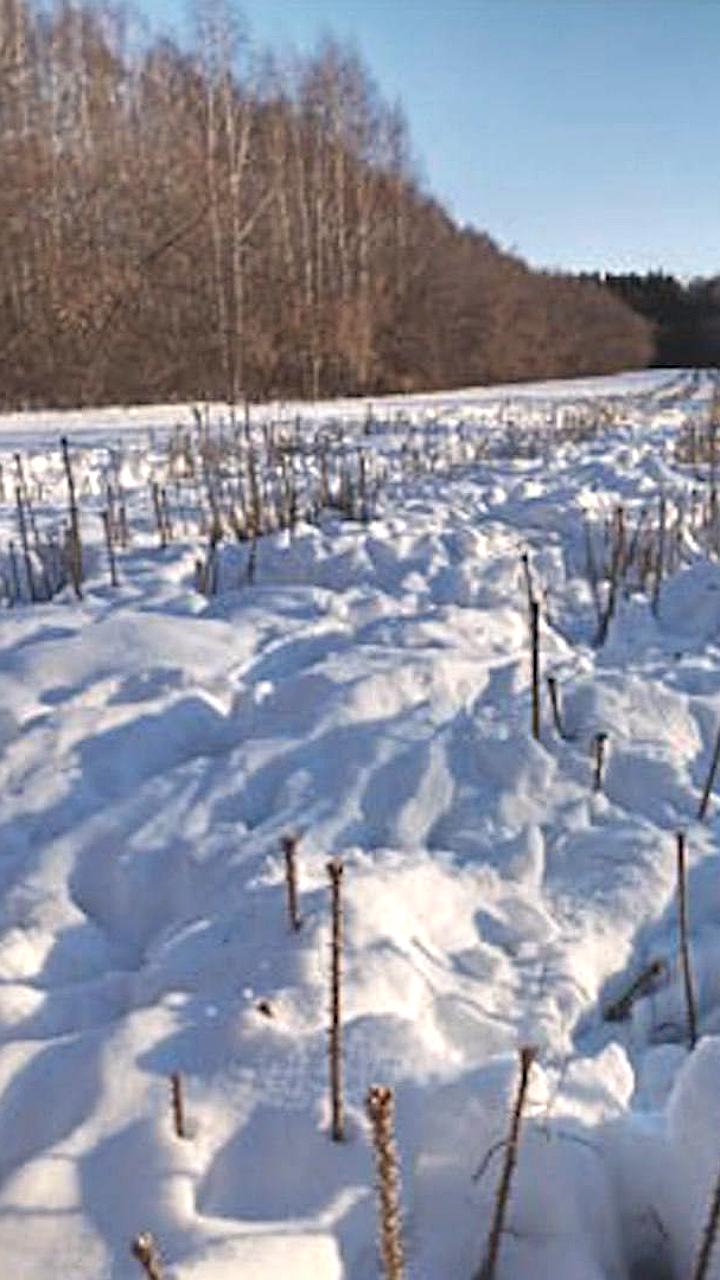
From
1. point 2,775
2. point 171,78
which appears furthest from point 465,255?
point 2,775

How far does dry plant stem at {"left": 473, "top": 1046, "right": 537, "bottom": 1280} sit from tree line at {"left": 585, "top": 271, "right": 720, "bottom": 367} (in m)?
53.8

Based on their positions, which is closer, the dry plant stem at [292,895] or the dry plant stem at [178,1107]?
the dry plant stem at [178,1107]

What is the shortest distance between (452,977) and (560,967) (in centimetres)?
A: 24

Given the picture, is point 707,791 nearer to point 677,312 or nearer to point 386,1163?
point 386,1163

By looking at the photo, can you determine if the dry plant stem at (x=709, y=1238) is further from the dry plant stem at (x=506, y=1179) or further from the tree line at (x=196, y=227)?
the tree line at (x=196, y=227)

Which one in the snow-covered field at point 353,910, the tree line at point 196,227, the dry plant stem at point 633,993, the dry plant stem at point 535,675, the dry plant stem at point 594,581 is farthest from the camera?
the tree line at point 196,227

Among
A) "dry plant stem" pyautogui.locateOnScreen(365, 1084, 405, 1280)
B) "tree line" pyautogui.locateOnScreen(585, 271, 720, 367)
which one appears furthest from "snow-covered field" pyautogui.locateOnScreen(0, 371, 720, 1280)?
"tree line" pyautogui.locateOnScreen(585, 271, 720, 367)

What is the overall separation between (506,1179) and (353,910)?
3.80 feet

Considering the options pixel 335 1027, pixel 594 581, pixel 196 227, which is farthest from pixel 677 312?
pixel 335 1027

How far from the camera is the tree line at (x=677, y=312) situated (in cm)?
5584

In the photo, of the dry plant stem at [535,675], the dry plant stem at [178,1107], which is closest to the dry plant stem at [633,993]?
the dry plant stem at [178,1107]

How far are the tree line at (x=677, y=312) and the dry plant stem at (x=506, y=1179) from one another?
53.8m

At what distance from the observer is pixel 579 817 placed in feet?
11.4

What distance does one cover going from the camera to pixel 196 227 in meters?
28.1
